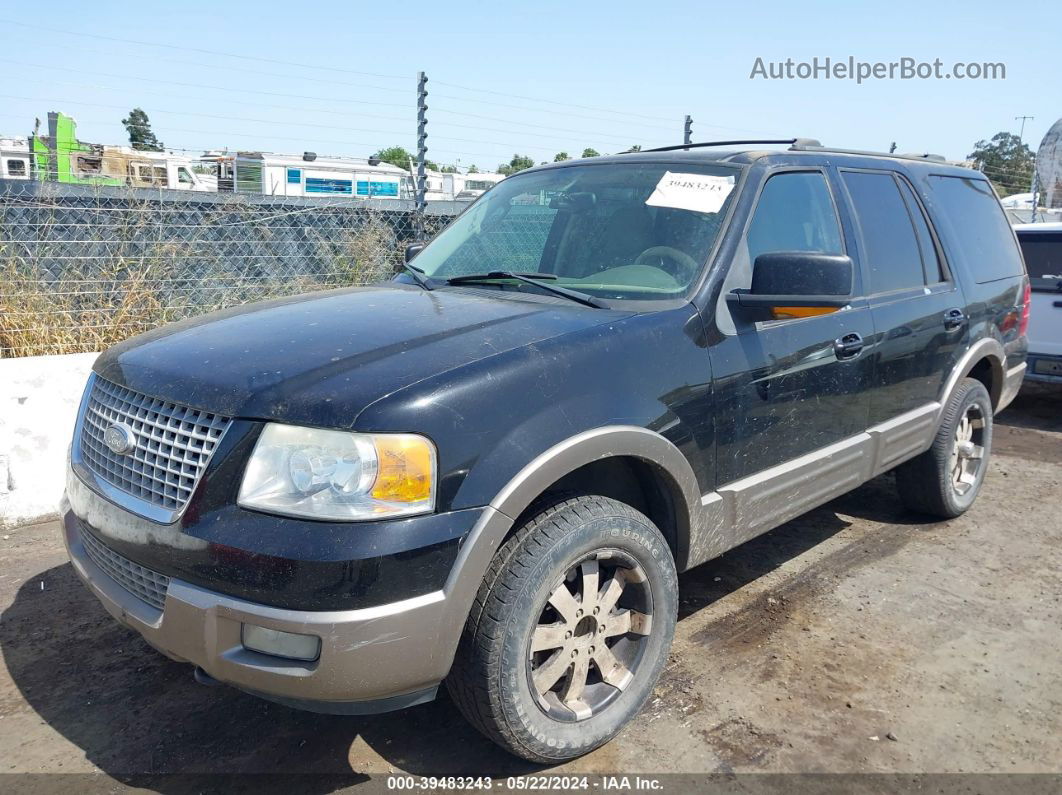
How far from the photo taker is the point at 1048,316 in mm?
7465

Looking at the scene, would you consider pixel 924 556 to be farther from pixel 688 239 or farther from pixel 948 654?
pixel 688 239

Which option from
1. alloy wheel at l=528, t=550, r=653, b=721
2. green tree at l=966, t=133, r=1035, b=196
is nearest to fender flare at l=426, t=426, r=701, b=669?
alloy wheel at l=528, t=550, r=653, b=721

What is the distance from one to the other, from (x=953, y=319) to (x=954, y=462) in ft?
3.00

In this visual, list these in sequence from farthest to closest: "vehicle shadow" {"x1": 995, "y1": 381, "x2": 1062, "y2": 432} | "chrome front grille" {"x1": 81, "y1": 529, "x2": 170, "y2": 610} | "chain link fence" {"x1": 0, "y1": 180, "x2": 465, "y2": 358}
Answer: "vehicle shadow" {"x1": 995, "y1": 381, "x2": 1062, "y2": 432}, "chain link fence" {"x1": 0, "y1": 180, "x2": 465, "y2": 358}, "chrome front grille" {"x1": 81, "y1": 529, "x2": 170, "y2": 610}

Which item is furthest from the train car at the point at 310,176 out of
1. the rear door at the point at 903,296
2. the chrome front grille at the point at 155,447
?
the chrome front grille at the point at 155,447

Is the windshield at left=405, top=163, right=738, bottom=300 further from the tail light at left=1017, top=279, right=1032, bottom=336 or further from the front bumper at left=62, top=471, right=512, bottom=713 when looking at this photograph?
the tail light at left=1017, top=279, right=1032, bottom=336

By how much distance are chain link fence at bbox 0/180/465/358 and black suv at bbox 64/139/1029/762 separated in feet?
10.2

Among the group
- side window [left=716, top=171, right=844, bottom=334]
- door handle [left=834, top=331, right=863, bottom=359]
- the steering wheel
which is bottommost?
door handle [left=834, top=331, right=863, bottom=359]

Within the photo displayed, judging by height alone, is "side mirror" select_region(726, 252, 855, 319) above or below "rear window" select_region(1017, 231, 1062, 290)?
below

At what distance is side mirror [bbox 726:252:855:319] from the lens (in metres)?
3.13

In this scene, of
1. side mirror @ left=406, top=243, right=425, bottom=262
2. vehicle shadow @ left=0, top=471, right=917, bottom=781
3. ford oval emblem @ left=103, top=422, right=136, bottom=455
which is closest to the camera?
ford oval emblem @ left=103, top=422, right=136, bottom=455

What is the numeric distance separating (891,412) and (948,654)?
1162 mm

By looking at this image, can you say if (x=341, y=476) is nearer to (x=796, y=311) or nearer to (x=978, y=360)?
(x=796, y=311)

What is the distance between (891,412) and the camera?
417cm
